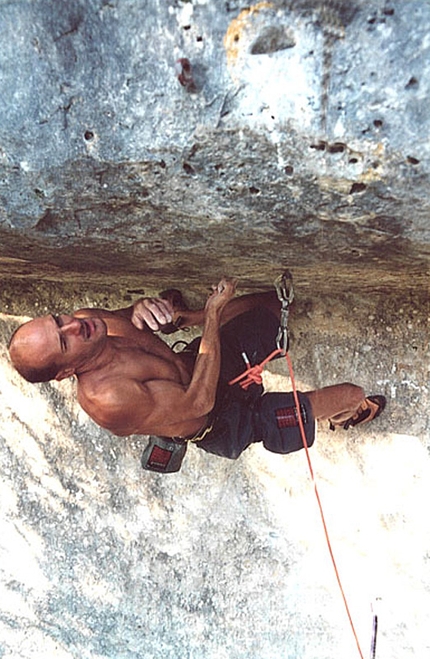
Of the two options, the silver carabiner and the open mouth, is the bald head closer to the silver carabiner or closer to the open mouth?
the open mouth

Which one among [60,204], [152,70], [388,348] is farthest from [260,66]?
[388,348]

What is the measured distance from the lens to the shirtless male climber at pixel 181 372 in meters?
2.00

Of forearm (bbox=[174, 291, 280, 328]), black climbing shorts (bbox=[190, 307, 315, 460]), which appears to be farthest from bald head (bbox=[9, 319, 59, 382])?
forearm (bbox=[174, 291, 280, 328])

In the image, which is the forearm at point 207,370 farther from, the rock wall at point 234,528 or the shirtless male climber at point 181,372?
the rock wall at point 234,528

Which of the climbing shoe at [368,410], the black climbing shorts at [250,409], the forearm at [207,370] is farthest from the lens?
the climbing shoe at [368,410]

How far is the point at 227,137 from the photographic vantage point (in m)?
1.58

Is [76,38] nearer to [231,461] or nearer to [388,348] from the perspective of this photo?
[388,348]

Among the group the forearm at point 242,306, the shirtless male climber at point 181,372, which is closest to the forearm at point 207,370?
the shirtless male climber at point 181,372

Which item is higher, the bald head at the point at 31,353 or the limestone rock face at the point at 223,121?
the limestone rock face at the point at 223,121

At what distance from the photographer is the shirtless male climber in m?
2.00

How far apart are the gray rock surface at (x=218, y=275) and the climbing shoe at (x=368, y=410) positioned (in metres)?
0.06

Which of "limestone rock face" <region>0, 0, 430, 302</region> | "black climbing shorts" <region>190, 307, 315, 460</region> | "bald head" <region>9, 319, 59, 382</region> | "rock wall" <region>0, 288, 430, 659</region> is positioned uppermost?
"limestone rock face" <region>0, 0, 430, 302</region>

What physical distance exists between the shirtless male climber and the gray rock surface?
148 millimetres

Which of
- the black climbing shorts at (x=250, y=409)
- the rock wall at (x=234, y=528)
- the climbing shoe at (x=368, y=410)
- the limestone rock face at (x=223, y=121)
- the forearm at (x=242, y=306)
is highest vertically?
the limestone rock face at (x=223, y=121)
